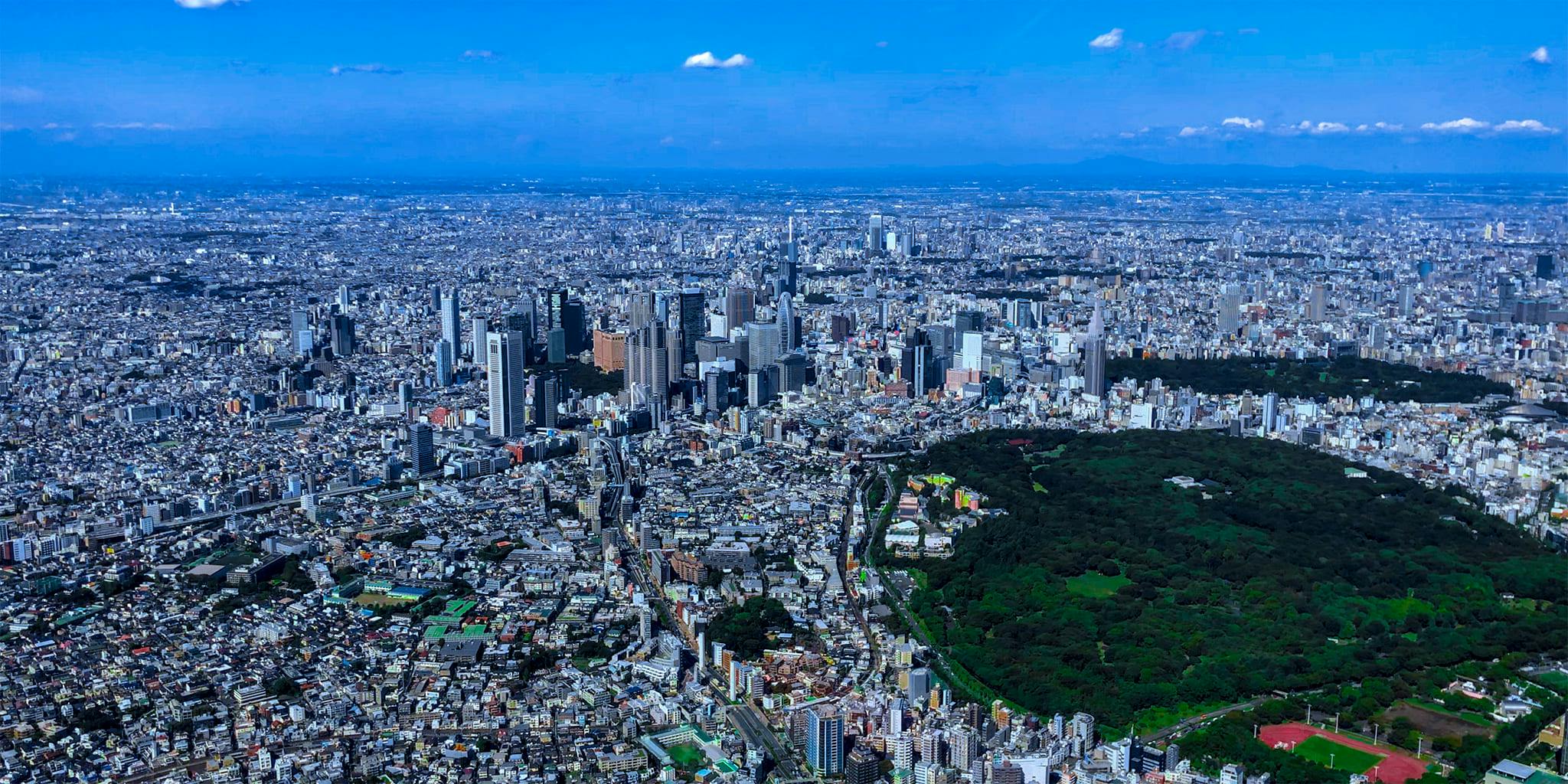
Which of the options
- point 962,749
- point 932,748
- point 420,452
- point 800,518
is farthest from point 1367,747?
point 420,452

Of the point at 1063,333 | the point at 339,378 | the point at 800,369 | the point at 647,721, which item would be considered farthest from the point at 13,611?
the point at 1063,333

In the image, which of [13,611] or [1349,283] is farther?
[1349,283]

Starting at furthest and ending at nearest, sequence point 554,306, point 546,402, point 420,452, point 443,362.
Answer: point 554,306
point 443,362
point 546,402
point 420,452

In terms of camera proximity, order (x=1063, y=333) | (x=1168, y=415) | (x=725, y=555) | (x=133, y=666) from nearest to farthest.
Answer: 1. (x=133, y=666)
2. (x=725, y=555)
3. (x=1168, y=415)
4. (x=1063, y=333)

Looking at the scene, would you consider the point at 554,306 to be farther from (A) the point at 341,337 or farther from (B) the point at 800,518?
(B) the point at 800,518

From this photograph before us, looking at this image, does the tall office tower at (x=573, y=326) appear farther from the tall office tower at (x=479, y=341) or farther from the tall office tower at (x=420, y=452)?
the tall office tower at (x=420, y=452)

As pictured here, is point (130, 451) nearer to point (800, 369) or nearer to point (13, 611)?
point (13, 611)

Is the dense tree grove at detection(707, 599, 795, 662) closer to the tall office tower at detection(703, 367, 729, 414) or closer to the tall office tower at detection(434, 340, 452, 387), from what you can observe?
the tall office tower at detection(703, 367, 729, 414)
